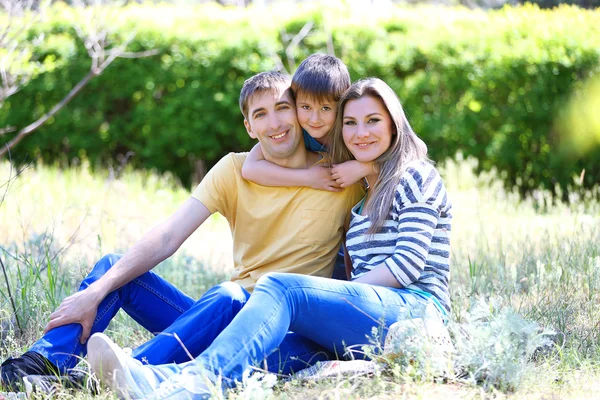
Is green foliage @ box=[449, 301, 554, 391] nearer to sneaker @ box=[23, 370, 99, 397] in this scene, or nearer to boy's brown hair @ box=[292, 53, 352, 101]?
boy's brown hair @ box=[292, 53, 352, 101]

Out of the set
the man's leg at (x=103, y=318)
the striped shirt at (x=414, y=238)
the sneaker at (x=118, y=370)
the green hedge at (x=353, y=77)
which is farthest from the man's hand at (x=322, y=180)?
the green hedge at (x=353, y=77)

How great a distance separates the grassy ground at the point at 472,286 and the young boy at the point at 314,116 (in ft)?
2.77

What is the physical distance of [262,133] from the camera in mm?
3359

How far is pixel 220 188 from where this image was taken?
11.0 ft

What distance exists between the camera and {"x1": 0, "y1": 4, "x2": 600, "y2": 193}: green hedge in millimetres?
7590

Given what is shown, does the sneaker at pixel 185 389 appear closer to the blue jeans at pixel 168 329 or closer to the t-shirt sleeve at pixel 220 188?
the blue jeans at pixel 168 329

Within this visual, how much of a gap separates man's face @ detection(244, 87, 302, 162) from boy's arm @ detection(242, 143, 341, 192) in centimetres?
9

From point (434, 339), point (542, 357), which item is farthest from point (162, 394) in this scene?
point (542, 357)

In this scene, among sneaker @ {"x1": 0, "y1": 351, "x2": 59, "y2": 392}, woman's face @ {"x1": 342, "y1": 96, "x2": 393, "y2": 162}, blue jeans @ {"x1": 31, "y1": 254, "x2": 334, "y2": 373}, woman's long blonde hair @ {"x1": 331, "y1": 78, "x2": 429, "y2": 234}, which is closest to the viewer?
sneaker @ {"x1": 0, "y1": 351, "x2": 59, "y2": 392}

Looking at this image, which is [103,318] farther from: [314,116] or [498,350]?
[498,350]

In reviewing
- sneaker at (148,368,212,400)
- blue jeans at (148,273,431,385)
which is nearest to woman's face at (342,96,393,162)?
blue jeans at (148,273,431,385)

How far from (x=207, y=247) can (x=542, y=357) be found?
134 inches

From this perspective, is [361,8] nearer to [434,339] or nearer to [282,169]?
[282,169]

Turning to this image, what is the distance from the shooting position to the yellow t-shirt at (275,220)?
10.8 ft
